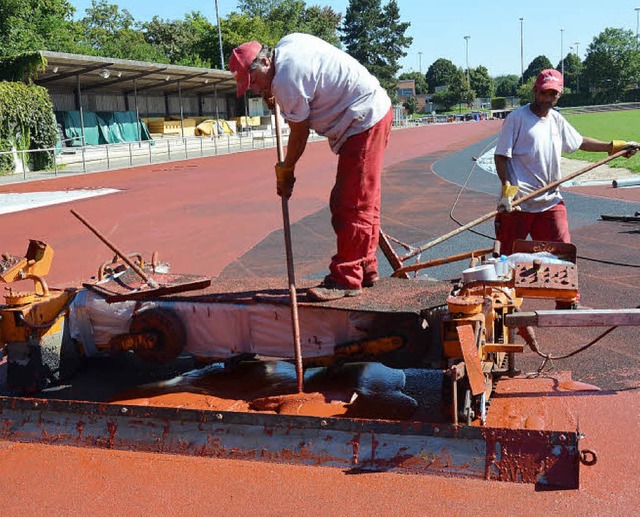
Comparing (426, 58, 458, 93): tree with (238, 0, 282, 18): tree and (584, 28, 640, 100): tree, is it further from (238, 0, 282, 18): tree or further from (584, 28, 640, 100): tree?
(238, 0, 282, 18): tree

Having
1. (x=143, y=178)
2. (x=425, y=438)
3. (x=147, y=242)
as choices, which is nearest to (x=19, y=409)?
(x=425, y=438)

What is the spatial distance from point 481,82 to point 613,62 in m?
29.6

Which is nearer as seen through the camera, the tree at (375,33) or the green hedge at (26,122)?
the green hedge at (26,122)

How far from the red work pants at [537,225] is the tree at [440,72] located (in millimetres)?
131705

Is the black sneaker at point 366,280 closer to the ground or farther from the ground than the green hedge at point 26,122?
closer to the ground

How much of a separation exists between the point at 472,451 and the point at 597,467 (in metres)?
0.65

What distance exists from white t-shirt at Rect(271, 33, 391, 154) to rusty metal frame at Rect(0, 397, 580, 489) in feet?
5.52

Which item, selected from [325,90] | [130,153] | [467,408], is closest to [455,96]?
[130,153]

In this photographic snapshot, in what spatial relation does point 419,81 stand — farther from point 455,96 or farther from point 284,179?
point 284,179

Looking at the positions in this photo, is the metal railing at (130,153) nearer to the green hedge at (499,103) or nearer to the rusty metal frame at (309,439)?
the rusty metal frame at (309,439)

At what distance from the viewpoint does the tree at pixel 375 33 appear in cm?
9556

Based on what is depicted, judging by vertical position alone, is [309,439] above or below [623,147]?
below

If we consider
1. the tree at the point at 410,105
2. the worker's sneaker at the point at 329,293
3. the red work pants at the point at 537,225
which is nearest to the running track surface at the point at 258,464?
the red work pants at the point at 537,225

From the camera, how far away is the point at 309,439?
3574 millimetres
